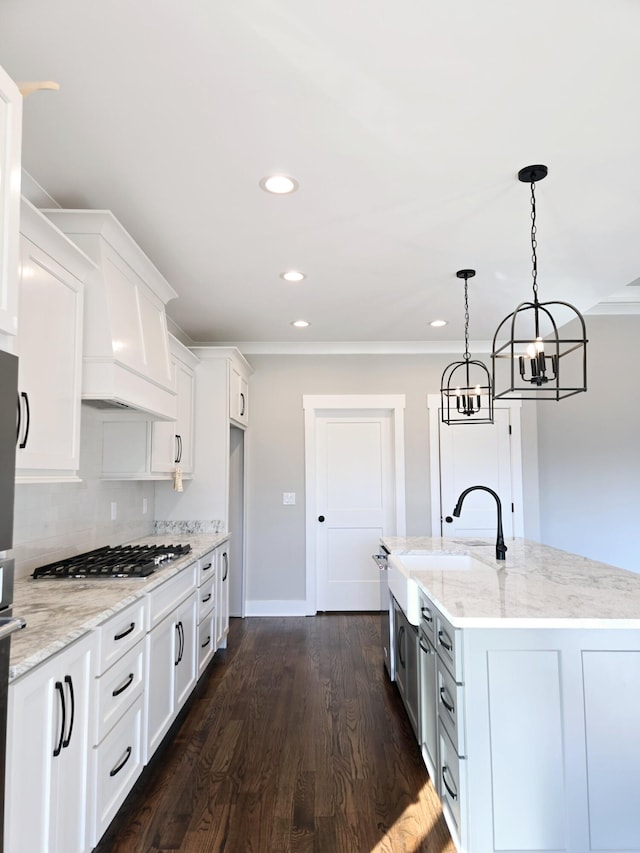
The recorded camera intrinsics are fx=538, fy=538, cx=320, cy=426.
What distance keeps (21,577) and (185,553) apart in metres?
0.98

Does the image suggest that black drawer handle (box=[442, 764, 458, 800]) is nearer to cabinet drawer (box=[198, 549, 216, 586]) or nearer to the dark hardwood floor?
the dark hardwood floor

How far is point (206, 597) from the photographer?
11.9 ft

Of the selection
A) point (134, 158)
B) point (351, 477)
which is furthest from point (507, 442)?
point (134, 158)

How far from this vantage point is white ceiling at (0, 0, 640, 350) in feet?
5.13

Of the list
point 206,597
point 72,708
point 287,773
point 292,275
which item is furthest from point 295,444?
point 72,708

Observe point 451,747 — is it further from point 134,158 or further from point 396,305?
point 396,305

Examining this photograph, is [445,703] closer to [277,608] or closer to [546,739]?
[546,739]

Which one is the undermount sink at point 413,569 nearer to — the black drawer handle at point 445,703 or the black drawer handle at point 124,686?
the black drawer handle at point 445,703

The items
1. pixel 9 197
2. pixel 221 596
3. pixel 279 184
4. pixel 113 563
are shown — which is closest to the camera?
pixel 9 197

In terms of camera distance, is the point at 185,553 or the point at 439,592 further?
the point at 185,553

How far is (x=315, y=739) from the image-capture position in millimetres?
2857

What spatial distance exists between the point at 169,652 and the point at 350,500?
3.00 metres

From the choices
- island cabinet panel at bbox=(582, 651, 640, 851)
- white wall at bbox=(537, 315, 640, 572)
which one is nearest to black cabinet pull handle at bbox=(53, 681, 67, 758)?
island cabinet panel at bbox=(582, 651, 640, 851)

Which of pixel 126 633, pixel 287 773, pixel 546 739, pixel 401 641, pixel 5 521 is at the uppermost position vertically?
pixel 5 521
